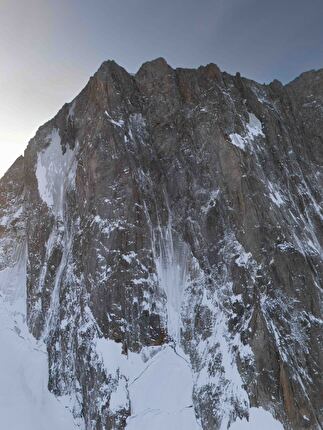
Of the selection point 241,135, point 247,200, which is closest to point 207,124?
point 241,135

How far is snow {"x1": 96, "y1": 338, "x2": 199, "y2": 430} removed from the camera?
31188 mm

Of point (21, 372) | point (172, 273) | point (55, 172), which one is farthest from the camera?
point (55, 172)

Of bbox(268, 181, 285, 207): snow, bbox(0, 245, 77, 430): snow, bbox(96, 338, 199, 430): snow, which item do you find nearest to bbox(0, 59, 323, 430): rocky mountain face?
bbox(96, 338, 199, 430): snow

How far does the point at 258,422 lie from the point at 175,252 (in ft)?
46.9

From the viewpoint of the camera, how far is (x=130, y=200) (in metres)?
38.1

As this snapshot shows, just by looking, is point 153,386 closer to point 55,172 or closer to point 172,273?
point 172,273

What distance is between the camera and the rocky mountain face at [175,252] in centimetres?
3156

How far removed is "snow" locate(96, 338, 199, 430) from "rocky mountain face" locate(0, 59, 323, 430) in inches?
3.1

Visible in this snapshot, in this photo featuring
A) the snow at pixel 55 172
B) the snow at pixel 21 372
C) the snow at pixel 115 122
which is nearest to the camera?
the snow at pixel 21 372

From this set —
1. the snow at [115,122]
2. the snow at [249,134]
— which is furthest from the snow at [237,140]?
the snow at [115,122]

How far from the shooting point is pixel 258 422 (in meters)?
29.0

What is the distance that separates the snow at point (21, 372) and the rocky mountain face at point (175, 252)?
2.93 ft

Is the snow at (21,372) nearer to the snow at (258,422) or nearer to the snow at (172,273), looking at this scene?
the snow at (172,273)

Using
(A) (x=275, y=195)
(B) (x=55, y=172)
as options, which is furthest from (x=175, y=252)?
(B) (x=55, y=172)
